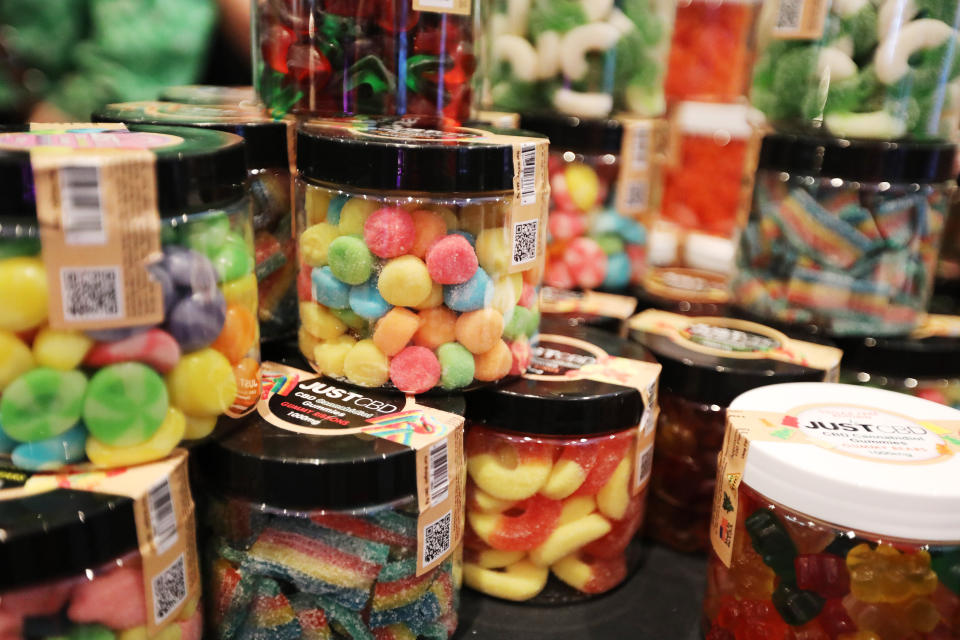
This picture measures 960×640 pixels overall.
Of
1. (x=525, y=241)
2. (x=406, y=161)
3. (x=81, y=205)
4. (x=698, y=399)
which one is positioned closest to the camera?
(x=81, y=205)

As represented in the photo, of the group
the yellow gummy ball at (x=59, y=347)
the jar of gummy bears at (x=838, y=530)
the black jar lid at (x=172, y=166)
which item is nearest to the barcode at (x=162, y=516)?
the yellow gummy ball at (x=59, y=347)

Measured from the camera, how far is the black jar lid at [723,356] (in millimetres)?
1087

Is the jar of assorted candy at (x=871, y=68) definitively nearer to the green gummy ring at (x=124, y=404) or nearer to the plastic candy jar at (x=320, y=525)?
the plastic candy jar at (x=320, y=525)

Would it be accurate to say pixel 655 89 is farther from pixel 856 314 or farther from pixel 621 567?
pixel 621 567

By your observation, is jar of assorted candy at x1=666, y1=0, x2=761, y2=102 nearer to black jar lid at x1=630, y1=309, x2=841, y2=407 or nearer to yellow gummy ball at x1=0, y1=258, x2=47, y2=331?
black jar lid at x1=630, y1=309, x2=841, y2=407

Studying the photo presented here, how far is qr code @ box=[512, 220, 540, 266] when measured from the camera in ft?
3.07

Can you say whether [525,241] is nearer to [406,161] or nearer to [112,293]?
[406,161]

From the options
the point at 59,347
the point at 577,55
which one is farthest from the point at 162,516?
the point at 577,55

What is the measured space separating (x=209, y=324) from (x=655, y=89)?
38.3 inches

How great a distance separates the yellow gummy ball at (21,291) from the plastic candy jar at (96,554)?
0.15 metres

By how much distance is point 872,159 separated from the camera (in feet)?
3.85

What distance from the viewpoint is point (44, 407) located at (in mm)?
657

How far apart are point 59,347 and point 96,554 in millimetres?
170

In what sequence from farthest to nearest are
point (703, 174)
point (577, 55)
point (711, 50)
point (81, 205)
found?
1. point (703, 174)
2. point (711, 50)
3. point (577, 55)
4. point (81, 205)
